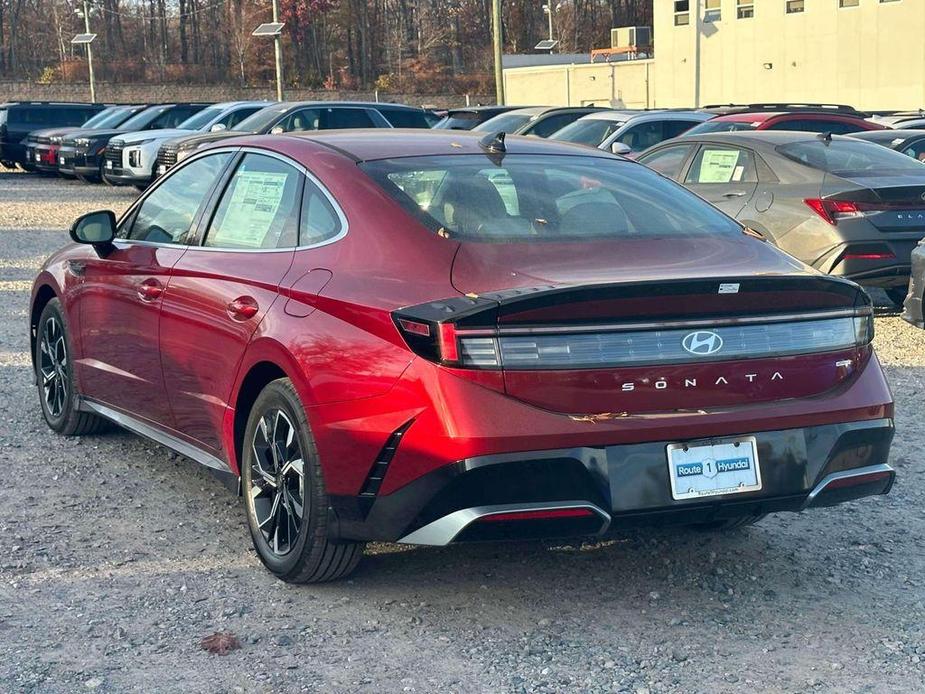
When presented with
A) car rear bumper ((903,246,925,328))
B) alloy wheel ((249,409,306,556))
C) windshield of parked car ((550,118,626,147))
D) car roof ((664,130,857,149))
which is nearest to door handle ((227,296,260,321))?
alloy wheel ((249,409,306,556))

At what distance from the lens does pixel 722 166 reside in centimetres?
1182

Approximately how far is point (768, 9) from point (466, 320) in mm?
53716

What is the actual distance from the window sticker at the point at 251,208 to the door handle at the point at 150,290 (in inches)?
14.9

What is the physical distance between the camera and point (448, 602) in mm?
4535

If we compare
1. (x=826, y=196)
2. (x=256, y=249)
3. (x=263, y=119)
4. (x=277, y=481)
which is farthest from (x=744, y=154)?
(x=263, y=119)

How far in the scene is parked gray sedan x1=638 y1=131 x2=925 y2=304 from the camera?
10.2m

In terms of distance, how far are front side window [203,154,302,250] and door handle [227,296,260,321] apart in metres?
0.23

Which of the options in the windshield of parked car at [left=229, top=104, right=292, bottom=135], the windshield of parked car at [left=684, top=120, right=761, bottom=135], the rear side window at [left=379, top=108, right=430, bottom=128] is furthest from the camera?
the rear side window at [left=379, top=108, right=430, bottom=128]

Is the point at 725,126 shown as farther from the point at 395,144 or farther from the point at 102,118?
the point at 102,118

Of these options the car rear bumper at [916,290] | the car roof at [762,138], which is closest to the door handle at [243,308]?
the car rear bumper at [916,290]

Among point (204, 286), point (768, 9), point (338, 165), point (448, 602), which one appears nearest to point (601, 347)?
point (448, 602)

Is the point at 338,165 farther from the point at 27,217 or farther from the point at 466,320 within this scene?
the point at 27,217

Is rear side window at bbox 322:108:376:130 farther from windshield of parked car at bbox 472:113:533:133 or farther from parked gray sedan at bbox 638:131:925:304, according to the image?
parked gray sedan at bbox 638:131:925:304

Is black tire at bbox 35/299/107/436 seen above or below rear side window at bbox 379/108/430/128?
below
